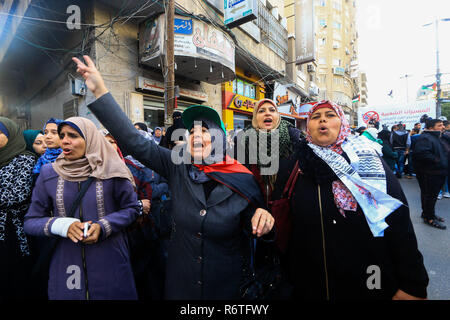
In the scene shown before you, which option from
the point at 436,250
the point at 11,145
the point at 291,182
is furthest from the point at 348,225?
the point at 436,250

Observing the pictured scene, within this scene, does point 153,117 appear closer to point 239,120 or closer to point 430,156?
point 239,120

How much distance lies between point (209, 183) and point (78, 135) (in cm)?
107

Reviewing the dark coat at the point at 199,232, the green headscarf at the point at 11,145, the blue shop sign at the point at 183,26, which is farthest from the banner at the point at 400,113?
the green headscarf at the point at 11,145

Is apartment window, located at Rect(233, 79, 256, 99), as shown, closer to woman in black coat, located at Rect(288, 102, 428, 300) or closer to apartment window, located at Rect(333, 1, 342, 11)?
woman in black coat, located at Rect(288, 102, 428, 300)

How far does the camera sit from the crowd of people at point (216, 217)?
1404mm

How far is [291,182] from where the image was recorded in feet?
5.65

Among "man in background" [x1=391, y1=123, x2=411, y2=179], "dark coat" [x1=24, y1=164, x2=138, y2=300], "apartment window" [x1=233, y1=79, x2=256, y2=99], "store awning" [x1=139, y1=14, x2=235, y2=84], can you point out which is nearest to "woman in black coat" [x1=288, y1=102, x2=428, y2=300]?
"dark coat" [x1=24, y1=164, x2=138, y2=300]

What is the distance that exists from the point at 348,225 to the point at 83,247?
1.92 metres

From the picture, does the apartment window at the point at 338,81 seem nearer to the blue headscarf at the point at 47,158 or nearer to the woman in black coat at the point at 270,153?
the woman in black coat at the point at 270,153

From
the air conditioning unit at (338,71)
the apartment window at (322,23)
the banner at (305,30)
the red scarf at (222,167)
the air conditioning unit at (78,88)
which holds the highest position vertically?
the apartment window at (322,23)

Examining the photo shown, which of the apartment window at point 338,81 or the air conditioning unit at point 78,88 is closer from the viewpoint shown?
the air conditioning unit at point 78,88

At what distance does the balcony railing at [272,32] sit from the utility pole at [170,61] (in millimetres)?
8581

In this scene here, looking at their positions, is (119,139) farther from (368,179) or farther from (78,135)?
(368,179)

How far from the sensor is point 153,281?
85.0 inches
